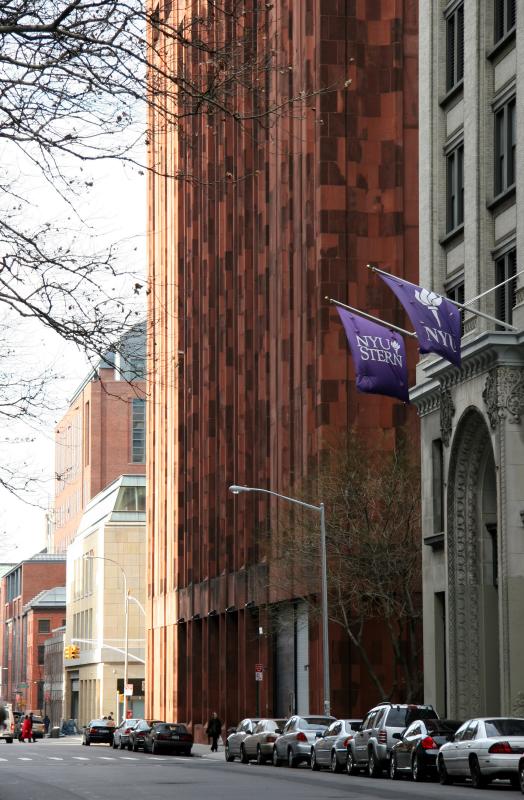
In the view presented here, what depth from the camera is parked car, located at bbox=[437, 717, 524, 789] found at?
3058 cm

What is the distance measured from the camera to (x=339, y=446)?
56.3 metres

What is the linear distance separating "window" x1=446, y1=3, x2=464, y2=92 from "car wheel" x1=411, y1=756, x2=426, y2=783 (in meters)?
21.7

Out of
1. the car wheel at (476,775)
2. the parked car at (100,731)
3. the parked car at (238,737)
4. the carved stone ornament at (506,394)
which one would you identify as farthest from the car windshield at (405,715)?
the parked car at (100,731)

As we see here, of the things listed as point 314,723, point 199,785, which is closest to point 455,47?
point 314,723

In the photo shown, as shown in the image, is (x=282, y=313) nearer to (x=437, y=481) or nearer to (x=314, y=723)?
(x=437, y=481)

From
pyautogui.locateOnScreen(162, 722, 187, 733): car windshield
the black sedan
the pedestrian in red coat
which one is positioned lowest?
the pedestrian in red coat

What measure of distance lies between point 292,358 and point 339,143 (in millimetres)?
9253

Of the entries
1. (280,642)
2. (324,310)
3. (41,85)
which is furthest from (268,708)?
(41,85)

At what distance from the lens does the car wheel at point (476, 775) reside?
3100 cm

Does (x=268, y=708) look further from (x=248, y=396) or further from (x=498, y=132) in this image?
(x=498, y=132)

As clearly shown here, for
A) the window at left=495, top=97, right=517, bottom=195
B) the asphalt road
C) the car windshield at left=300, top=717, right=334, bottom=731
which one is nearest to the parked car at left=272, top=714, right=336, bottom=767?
the car windshield at left=300, top=717, right=334, bottom=731

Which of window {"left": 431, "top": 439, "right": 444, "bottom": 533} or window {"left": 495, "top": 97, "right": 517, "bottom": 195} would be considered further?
window {"left": 431, "top": 439, "right": 444, "bottom": 533}

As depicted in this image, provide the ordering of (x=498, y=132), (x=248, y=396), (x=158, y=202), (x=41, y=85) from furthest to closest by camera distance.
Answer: (x=158, y=202) → (x=248, y=396) → (x=498, y=132) → (x=41, y=85)

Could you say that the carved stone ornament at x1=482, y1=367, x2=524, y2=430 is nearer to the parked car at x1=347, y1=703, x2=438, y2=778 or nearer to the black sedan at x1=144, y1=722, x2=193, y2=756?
the parked car at x1=347, y1=703, x2=438, y2=778
